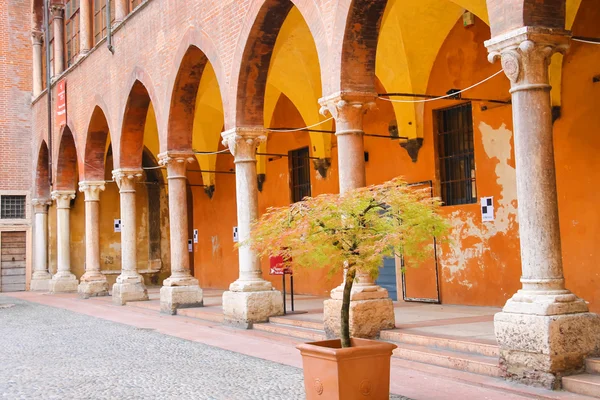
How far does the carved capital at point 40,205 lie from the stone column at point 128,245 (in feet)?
27.3

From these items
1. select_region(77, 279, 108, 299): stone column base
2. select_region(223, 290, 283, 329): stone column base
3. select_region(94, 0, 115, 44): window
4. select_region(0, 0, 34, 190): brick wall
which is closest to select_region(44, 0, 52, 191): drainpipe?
select_region(0, 0, 34, 190): brick wall

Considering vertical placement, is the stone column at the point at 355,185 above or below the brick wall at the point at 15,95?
below

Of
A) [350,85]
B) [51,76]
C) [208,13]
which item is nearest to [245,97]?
[208,13]

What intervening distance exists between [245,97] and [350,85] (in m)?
3.02

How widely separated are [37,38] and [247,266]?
1731 centimetres

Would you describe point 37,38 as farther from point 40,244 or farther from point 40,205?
point 40,244

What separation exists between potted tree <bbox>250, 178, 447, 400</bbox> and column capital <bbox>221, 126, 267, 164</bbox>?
6180 mm

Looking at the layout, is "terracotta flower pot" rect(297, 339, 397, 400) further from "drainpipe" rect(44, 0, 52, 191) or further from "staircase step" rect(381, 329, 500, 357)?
"drainpipe" rect(44, 0, 52, 191)

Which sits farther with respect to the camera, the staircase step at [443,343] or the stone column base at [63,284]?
the stone column base at [63,284]

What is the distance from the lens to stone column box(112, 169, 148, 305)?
55.4 feet

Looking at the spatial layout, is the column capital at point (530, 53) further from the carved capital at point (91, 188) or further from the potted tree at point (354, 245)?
the carved capital at point (91, 188)

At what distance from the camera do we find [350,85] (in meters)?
9.55

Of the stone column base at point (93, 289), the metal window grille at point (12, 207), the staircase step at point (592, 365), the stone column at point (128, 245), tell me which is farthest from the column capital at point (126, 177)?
the staircase step at point (592, 365)

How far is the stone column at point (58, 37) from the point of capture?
2339 cm
